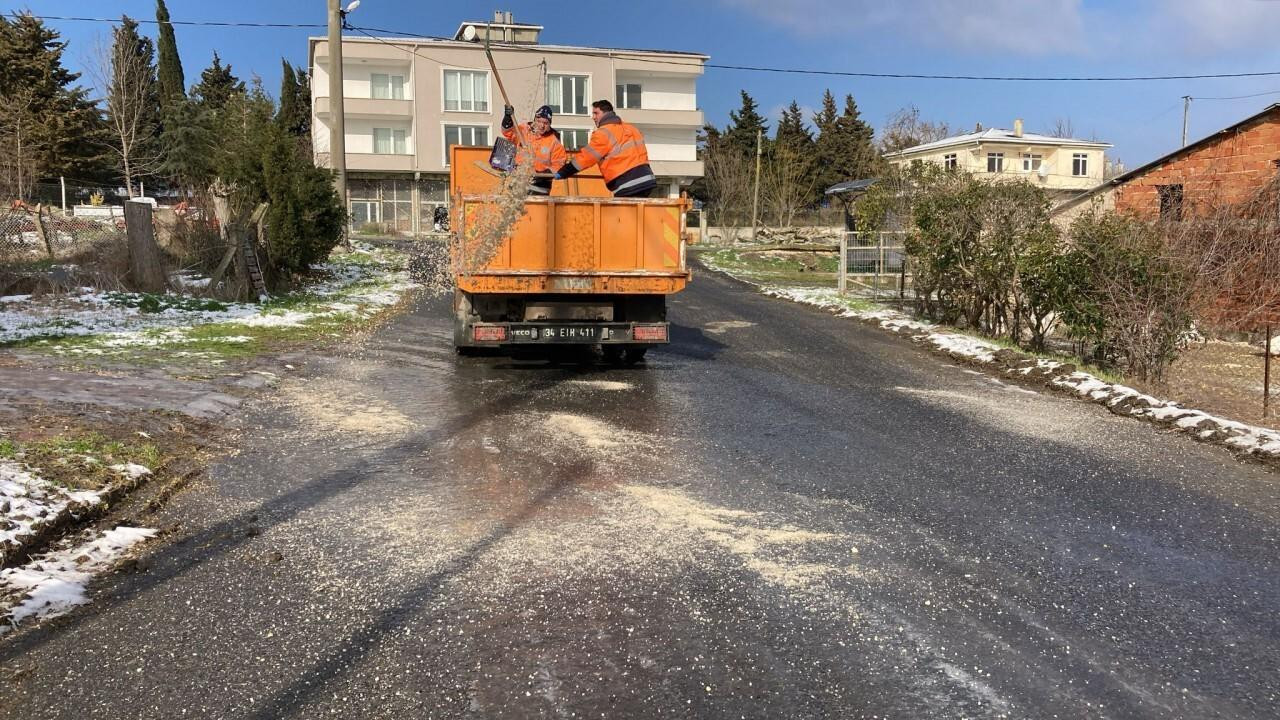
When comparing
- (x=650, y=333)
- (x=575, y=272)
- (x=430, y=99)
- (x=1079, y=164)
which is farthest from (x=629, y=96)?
(x=575, y=272)

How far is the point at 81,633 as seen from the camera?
3750mm

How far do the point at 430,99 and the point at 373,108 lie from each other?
3.20m

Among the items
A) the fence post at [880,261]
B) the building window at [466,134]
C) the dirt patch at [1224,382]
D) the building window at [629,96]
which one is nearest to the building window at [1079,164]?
the building window at [629,96]

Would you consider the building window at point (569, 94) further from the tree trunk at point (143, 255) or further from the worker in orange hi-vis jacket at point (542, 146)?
→ the worker in orange hi-vis jacket at point (542, 146)

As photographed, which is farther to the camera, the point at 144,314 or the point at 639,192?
the point at 144,314

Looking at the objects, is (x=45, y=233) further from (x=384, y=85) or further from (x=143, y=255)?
(x=384, y=85)

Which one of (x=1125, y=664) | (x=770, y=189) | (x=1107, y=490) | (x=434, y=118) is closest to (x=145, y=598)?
(x=1125, y=664)

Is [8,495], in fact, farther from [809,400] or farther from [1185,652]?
[809,400]

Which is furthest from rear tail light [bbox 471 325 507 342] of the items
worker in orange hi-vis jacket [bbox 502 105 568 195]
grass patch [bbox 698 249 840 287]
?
grass patch [bbox 698 249 840 287]

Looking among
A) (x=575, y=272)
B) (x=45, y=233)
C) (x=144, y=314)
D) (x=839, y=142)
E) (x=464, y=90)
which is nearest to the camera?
(x=575, y=272)

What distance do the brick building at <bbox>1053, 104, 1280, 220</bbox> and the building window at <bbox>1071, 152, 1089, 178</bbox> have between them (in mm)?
39704

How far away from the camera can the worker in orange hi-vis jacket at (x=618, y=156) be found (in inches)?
398

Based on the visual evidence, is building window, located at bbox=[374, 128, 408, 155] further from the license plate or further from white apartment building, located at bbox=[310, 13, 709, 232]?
the license plate

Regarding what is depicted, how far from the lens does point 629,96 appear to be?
57.2 m
